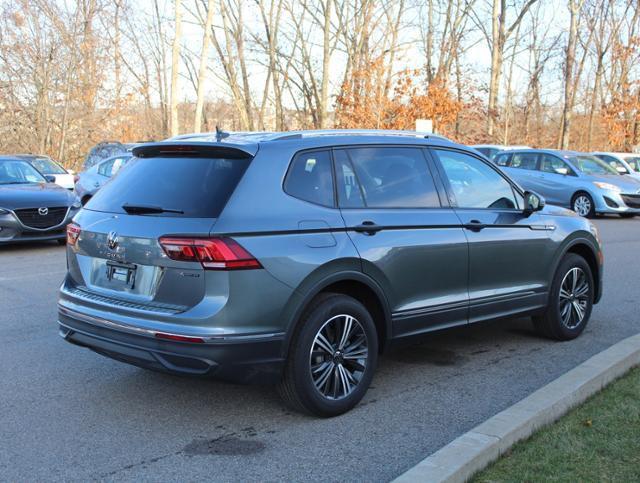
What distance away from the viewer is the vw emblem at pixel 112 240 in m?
4.38

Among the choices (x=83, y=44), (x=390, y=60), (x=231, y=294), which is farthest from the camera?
(x=390, y=60)

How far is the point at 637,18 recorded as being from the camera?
4294 cm

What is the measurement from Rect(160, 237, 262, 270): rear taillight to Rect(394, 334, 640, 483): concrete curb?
1.44 m

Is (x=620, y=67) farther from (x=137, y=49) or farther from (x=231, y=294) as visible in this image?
(x=231, y=294)

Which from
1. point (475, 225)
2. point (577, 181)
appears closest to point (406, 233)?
point (475, 225)

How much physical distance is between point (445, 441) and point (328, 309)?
1029 mm

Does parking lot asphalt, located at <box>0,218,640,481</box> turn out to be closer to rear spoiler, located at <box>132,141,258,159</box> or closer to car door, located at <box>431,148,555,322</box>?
car door, located at <box>431,148,555,322</box>

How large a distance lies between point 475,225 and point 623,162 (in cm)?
1969

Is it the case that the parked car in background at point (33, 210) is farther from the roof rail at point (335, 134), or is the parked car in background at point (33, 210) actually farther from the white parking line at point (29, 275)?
the roof rail at point (335, 134)

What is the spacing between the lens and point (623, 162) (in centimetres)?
2302

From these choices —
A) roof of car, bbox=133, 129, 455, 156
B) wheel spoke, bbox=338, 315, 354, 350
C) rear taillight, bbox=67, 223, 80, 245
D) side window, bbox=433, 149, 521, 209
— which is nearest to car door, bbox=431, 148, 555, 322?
side window, bbox=433, 149, 521, 209

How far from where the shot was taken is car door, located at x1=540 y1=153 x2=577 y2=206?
18922 millimetres

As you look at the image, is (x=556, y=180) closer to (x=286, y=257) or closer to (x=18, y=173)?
(x=18, y=173)

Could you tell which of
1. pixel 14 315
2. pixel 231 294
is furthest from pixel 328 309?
pixel 14 315
